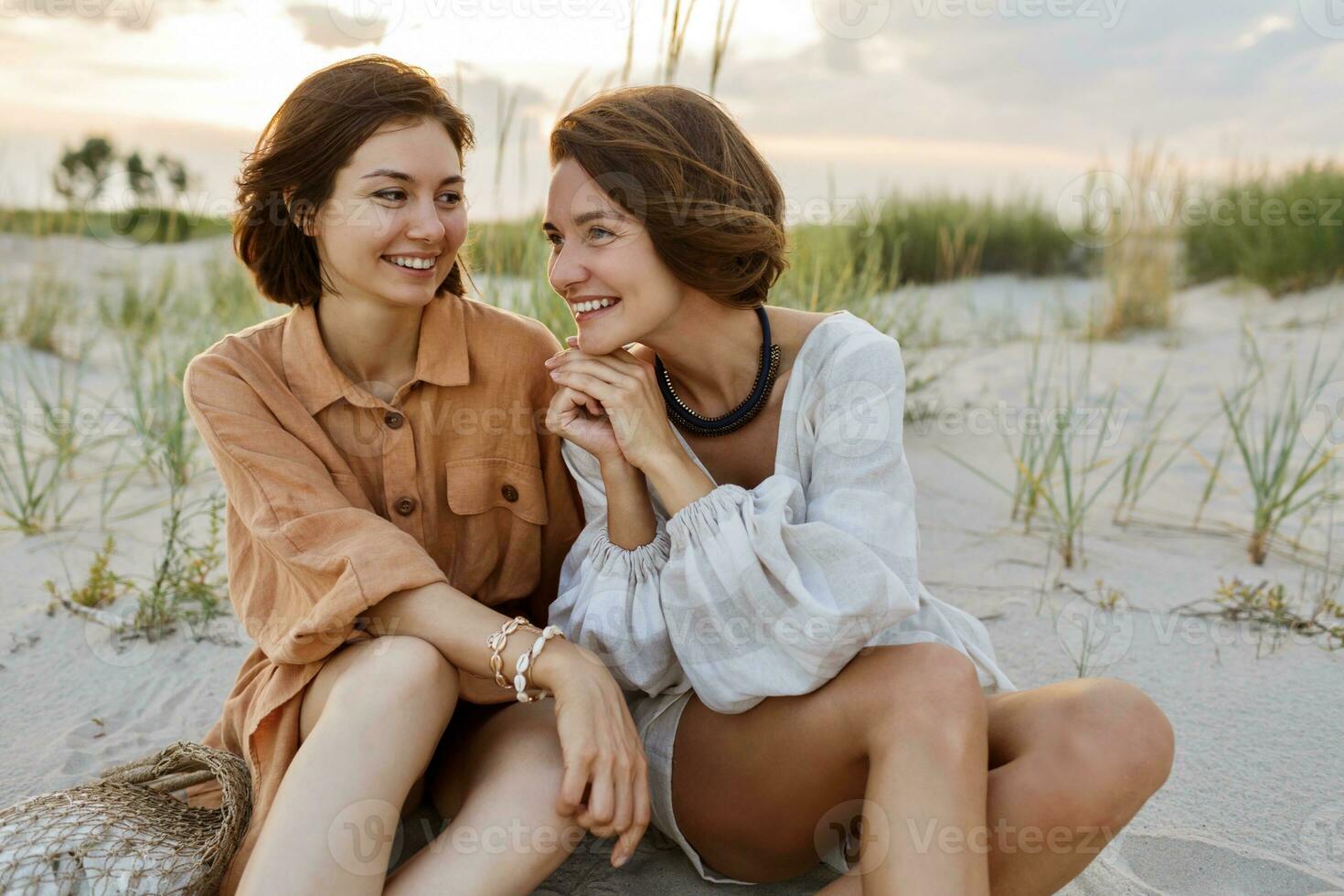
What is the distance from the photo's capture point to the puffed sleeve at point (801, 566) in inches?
67.1

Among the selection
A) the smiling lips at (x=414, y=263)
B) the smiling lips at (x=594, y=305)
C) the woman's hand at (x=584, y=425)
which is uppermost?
the smiling lips at (x=414, y=263)

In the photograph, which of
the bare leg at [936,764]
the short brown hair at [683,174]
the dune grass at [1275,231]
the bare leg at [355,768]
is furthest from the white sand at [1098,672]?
the dune grass at [1275,231]

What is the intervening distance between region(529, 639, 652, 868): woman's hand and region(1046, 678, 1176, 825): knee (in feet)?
2.15

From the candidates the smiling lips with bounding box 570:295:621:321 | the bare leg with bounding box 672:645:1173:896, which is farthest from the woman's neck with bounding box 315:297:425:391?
the bare leg with bounding box 672:645:1173:896

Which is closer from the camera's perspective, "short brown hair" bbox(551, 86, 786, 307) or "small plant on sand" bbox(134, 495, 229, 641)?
"short brown hair" bbox(551, 86, 786, 307)

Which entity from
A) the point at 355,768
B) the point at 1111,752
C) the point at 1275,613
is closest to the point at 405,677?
the point at 355,768

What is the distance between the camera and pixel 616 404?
199 centimetres

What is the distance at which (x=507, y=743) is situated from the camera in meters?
1.83

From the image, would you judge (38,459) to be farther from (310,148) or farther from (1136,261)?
(1136,261)

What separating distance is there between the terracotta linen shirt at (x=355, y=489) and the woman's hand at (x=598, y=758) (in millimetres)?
323

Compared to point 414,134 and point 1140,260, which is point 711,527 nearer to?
point 414,134

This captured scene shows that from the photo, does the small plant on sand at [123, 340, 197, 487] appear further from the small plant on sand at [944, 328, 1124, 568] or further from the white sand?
the small plant on sand at [944, 328, 1124, 568]

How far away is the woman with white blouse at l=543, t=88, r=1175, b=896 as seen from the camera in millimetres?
1665

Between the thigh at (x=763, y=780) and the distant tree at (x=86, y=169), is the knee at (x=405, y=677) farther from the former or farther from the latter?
the distant tree at (x=86, y=169)
